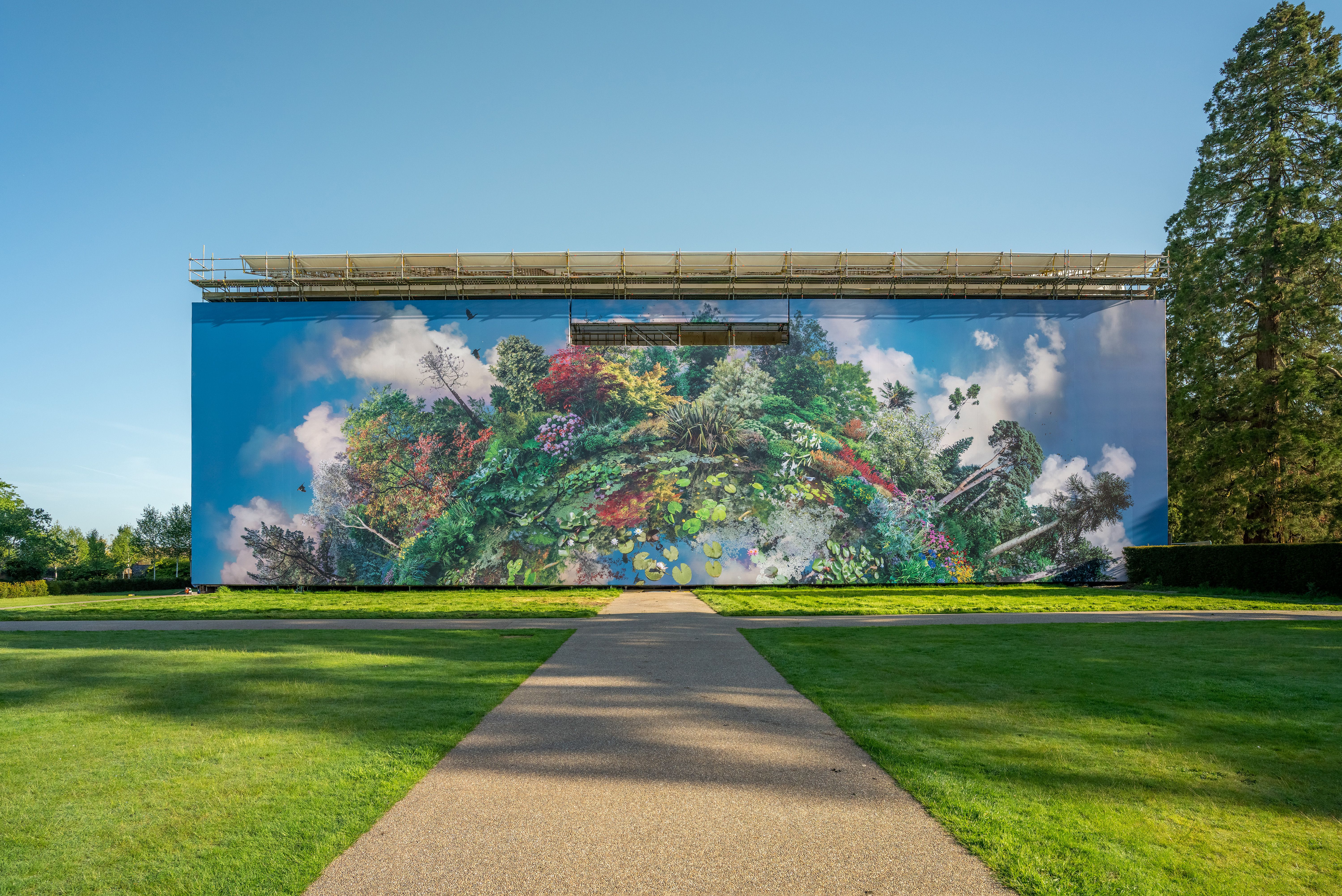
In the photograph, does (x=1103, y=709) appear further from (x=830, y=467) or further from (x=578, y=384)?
(x=578, y=384)

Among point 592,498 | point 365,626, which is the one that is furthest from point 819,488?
point 365,626

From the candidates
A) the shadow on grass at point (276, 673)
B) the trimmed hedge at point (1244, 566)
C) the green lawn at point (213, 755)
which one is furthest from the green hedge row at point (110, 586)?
the trimmed hedge at point (1244, 566)

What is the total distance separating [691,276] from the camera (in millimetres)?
29844

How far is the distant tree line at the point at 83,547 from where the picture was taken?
1975 inches

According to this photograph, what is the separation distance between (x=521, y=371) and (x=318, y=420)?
7.83 metres

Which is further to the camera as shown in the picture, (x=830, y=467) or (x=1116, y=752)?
(x=830, y=467)

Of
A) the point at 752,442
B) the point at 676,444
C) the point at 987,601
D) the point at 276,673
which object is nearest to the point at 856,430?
the point at 752,442

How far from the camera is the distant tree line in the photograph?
165 feet

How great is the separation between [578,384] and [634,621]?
13881 millimetres

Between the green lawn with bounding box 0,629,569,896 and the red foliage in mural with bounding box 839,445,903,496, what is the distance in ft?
60.9

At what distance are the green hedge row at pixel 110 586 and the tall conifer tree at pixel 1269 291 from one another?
45.8 metres

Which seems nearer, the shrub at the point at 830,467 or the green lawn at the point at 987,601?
the green lawn at the point at 987,601

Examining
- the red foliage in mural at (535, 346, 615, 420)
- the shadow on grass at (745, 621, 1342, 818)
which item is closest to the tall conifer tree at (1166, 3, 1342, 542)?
the shadow on grass at (745, 621, 1342, 818)

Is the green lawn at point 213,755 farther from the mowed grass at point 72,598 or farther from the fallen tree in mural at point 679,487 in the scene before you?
the mowed grass at point 72,598
